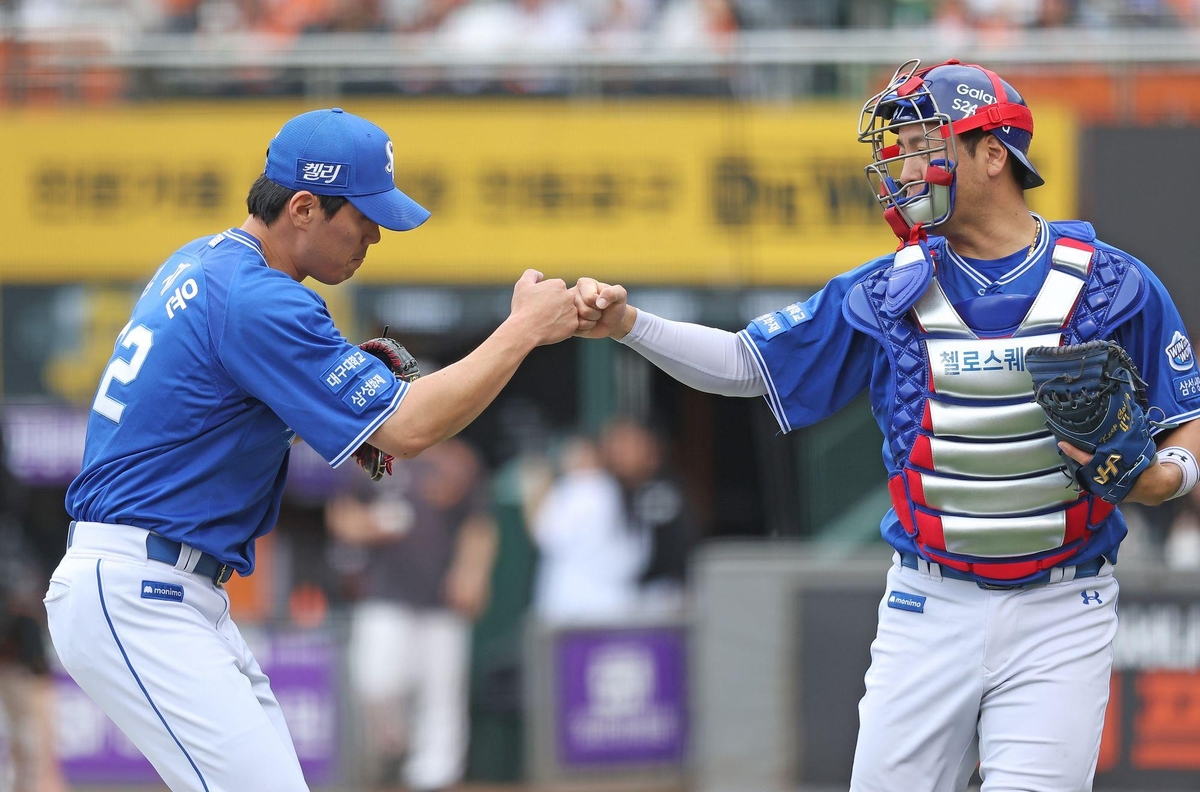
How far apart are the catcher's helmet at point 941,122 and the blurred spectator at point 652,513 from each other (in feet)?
19.7

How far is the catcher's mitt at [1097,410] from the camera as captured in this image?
3.72 meters

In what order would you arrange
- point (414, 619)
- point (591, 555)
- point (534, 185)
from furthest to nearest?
point (534, 185)
point (591, 555)
point (414, 619)

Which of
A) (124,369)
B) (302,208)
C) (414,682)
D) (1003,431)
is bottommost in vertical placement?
(414,682)

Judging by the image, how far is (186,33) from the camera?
38.6ft

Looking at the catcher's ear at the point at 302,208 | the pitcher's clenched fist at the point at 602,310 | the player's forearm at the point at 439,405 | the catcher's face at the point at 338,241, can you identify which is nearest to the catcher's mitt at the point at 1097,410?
the pitcher's clenched fist at the point at 602,310

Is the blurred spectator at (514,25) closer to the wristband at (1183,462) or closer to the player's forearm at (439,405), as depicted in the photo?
the player's forearm at (439,405)

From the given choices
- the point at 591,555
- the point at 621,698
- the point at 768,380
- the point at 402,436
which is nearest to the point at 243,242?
the point at 402,436

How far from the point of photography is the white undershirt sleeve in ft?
14.6

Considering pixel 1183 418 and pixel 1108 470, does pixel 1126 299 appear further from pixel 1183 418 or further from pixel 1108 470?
pixel 1108 470

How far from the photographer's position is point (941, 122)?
4090 mm

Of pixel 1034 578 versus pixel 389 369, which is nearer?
pixel 1034 578

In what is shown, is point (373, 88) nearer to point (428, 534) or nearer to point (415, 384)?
point (428, 534)

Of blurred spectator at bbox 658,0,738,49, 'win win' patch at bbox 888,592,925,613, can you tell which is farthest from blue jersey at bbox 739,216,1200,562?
blurred spectator at bbox 658,0,738,49

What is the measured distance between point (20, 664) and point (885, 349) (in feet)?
17.0
